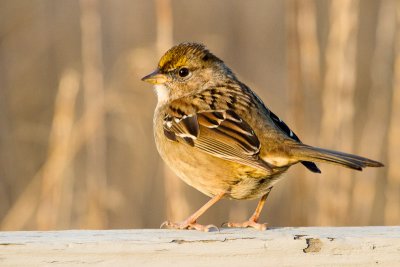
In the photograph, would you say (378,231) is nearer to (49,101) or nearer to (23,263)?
(23,263)

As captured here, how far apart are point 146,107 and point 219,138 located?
155 centimetres

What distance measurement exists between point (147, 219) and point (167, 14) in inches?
73.5

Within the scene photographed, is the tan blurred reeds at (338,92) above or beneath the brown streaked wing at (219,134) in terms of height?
above

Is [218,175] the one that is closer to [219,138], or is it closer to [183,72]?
[219,138]

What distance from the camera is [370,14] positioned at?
6.08 meters

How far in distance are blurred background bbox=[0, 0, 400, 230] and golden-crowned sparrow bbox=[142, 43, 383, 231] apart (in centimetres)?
24

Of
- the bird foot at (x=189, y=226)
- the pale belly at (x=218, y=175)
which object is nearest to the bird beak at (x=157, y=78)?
the pale belly at (x=218, y=175)

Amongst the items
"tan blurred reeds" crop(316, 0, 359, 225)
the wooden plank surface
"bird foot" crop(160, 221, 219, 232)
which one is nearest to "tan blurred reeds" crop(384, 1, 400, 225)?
"tan blurred reeds" crop(316, 0, 359, 225)

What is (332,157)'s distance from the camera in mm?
2492

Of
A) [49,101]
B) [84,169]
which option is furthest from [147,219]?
[49,101]

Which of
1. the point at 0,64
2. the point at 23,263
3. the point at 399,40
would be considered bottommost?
the point at 23,263

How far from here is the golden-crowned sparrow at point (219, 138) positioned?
8.90 feet

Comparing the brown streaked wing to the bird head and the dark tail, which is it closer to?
the dark tail

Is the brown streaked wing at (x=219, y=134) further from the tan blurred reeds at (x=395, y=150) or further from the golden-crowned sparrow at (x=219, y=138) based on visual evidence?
the tan blurred reeds at (x=395, y=150)
